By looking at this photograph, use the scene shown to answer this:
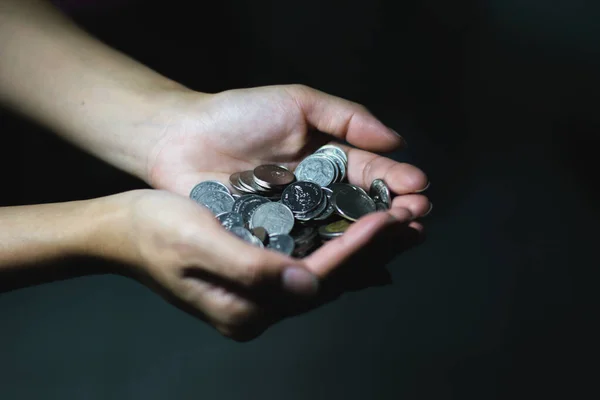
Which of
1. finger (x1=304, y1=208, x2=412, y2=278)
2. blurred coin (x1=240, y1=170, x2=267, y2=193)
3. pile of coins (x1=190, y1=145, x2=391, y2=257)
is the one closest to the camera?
finger (x1=304, y1=208, x2=412, y2=278)

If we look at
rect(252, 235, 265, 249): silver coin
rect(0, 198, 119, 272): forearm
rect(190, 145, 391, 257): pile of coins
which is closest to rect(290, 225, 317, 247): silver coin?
rect(190, 145, 391, 257): pile of coins

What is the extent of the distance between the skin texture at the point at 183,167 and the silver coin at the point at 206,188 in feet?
0.28

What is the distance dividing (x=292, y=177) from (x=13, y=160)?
1.76 metres

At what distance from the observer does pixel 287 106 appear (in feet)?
6.30

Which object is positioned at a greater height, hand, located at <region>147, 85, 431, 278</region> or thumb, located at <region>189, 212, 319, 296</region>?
hand, located at <region>147, 85, 431, 278</region>

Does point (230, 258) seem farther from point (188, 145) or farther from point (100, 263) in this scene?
point (188, 145)

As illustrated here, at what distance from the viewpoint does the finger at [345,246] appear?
1.31m

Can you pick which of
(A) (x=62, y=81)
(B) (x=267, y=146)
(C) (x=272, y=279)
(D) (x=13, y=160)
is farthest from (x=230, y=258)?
(D) (x=13, y=160)

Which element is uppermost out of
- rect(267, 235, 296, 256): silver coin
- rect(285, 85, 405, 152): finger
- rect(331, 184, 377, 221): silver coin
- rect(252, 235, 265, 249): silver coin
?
rect(285, 85, 405, 152): finger

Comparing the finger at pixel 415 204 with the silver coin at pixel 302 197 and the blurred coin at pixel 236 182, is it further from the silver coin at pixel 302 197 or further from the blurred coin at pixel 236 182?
the blurred coin at pixel 236 182

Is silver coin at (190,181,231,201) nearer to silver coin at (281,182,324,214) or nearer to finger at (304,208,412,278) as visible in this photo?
silver coin at (281,182,324,214)

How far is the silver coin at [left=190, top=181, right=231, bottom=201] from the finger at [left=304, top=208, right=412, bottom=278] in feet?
2.15

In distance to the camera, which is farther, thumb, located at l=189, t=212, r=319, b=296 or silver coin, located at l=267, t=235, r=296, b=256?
silver coin, located at l=267, t=235, r=296, b=256

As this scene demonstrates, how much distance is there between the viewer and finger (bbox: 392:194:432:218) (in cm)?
168
